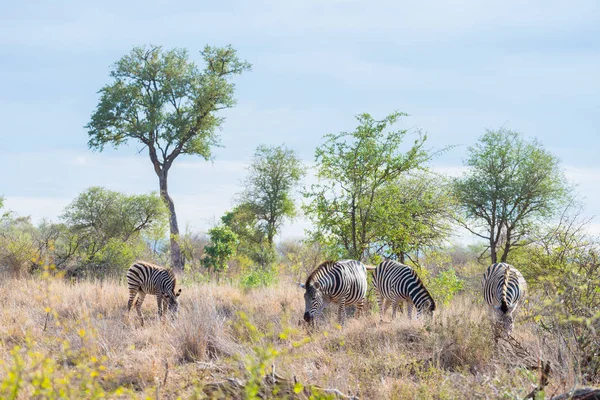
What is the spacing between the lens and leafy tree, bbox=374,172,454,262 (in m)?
14.3

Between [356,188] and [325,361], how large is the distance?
7078 millimetres

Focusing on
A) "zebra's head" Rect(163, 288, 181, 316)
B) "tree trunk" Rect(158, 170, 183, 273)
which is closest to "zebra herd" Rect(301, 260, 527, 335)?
"zebra's head" Rect(163, 288, 181, 316)

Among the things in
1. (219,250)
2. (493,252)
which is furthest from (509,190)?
(219,250)

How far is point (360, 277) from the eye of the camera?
12109mm

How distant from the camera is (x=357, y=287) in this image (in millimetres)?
11922

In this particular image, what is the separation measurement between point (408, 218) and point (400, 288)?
3.11m

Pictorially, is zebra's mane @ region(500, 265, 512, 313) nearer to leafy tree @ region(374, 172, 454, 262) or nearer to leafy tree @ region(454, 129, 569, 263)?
leafy tree @ region(374, 172, 454, 262)

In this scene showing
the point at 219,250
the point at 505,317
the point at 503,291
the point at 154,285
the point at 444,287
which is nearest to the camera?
the point at 505,317

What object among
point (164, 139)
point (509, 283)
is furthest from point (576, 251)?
point (164, 139)

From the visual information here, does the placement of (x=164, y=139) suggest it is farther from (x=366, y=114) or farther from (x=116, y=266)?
(x=366, y=114)

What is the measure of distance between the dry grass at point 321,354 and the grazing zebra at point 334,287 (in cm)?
50

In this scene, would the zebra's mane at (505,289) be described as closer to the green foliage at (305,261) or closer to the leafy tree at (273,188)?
the green foliage at (305,261)

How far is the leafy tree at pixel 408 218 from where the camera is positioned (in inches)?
564

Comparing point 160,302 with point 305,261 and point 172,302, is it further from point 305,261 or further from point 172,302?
point 305,261
